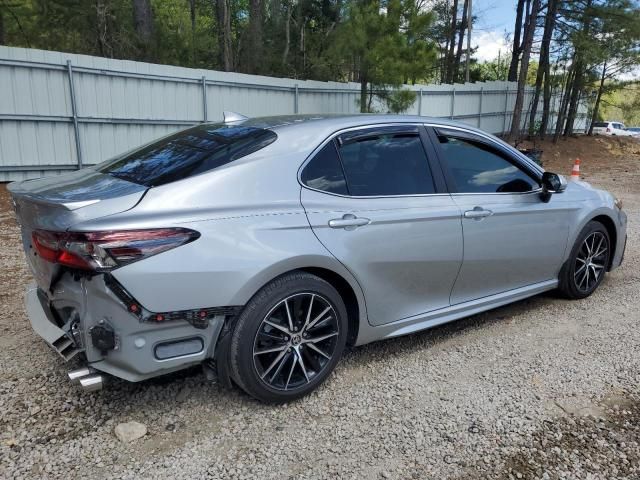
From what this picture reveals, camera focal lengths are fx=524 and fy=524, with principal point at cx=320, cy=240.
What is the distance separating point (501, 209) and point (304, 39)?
23.4 m

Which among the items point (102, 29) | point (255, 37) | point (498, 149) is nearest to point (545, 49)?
point (255, 37)

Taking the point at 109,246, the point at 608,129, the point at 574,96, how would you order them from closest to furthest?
1. the point at 109,246
2. the point at 574,96
3. the point at 608,129

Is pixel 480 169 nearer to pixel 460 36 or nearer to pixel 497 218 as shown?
pixel 497 218

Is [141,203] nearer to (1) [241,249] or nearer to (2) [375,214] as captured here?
(1) [241,249]

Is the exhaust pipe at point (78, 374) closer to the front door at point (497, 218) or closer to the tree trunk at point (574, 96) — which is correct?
the front door at point (497, 218)

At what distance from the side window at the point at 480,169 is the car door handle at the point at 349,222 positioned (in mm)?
934

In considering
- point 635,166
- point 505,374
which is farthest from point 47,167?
point 635,166

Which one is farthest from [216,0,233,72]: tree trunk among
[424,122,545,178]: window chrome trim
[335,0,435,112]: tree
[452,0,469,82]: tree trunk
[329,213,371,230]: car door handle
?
[329,213,371,230]: car door handle

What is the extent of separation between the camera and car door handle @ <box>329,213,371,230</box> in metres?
2.96

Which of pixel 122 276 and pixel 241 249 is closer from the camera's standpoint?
pixel 122 276

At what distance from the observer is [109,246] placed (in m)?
2.35

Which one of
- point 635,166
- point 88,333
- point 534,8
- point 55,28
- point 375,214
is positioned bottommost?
point 635,166

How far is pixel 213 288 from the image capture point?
8.27 ft

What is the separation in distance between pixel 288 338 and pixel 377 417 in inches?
25.4
